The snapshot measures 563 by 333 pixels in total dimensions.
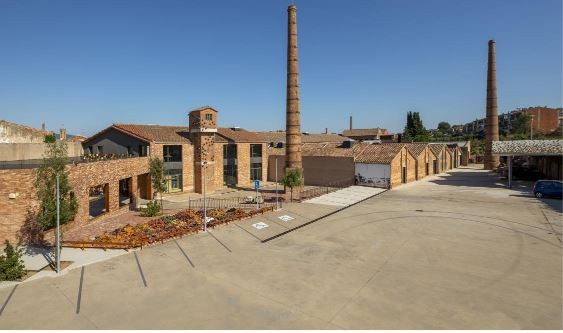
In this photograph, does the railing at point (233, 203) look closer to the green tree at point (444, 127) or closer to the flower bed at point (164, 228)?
the flower bed at point (164, 228)

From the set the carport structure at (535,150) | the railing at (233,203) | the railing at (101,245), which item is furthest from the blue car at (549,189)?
the railing at (101,245)

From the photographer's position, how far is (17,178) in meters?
19.1

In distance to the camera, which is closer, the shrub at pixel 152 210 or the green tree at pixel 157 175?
the shrub at pixel 152 210

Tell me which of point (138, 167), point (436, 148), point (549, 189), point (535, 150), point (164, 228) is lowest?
point (164, 228)

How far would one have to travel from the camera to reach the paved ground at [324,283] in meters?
11.4

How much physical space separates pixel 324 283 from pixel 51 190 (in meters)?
14.0

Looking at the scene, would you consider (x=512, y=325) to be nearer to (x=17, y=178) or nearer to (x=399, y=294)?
(x=399, y=294)

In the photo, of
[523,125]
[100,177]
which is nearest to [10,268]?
[100,177]

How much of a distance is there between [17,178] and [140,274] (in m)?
10.1

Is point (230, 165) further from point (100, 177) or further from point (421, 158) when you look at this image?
point (421, 158)

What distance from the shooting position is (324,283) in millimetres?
14156

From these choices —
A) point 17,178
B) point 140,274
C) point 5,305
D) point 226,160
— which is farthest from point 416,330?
point 226,160

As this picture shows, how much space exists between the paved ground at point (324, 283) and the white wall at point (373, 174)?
1732 cm

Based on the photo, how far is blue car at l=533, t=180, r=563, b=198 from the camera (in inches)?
1256
